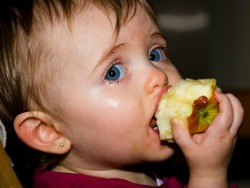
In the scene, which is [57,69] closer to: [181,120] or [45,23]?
[45,23]

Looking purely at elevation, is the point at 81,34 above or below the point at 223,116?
above

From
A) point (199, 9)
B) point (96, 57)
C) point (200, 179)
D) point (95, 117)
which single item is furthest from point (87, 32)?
point (199, 9)

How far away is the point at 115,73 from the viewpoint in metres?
0.90

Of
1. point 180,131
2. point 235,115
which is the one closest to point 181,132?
point 180,131

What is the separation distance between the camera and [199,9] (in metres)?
2.34

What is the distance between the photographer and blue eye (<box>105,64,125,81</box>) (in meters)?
0.89

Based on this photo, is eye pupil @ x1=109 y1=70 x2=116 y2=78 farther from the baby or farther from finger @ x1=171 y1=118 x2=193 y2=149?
finger @ x1=171 y1=118 x2=193 y2=149

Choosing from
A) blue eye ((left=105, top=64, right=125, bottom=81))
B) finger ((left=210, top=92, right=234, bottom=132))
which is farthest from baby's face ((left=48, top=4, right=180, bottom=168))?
finger ((left=210, top=92, right=234, bottom=132))

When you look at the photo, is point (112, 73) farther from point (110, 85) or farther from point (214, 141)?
point (214, 141)

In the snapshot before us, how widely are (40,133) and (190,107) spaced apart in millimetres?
305

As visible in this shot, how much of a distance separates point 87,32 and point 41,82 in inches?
5.0

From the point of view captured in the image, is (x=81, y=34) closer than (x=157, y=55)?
Yes

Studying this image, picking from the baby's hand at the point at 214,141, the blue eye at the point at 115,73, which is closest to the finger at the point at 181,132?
the baby's hand at the point at 214,141

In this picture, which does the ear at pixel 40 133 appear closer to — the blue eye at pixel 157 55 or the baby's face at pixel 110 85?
the baby's face at pixel 110 85
